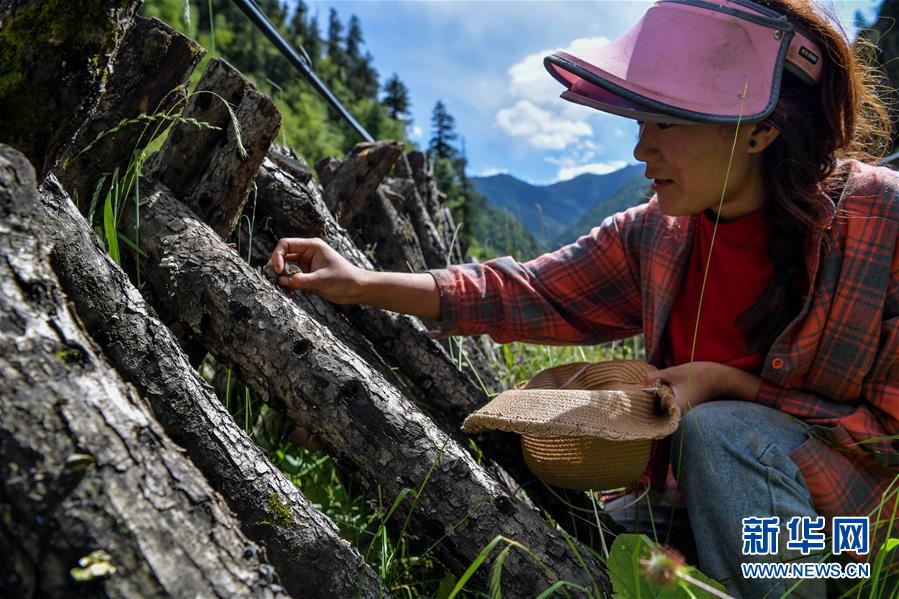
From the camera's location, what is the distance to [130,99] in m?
1.67

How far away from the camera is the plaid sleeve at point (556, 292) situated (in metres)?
2.22

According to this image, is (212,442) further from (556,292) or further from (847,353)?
(847,353)

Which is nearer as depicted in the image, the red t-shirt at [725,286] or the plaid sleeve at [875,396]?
the plaid sleeve at [875,396]

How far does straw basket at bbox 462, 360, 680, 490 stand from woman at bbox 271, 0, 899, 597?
0.57 ft

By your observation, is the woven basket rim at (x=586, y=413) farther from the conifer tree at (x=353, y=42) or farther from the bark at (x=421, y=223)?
the conifer tree at (x=353, y=42)

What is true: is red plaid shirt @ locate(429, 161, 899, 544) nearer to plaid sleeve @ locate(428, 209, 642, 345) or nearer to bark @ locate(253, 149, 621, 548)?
plaid sleeve @ locate(428, 209, 642, 345)

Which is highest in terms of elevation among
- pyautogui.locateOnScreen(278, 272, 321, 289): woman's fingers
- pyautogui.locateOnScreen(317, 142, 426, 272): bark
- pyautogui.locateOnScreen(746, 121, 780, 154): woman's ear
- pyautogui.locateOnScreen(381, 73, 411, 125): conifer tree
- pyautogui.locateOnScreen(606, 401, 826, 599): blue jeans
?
pyautogui.locateOnScreen(381, 73, 411, 125): conifer tree

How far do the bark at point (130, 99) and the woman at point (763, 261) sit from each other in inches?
18.9

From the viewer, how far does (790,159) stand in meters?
→ 1.84

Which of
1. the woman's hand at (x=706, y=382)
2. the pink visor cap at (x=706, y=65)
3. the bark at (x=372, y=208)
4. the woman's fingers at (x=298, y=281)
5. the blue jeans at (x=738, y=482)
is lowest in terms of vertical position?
the blue jeans at (x=738, y=482)

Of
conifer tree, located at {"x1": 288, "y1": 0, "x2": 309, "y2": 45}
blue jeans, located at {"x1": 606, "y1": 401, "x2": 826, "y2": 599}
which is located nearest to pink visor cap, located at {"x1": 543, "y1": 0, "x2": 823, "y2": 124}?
blue jeans, located at {"x1": 606, "y1": 401, "x2": 826, "y2": 599}

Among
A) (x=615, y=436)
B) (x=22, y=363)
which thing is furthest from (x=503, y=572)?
(x=22, y=363)

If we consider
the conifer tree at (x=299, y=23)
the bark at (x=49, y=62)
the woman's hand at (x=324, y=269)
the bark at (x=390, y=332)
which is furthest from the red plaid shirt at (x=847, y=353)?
the conifer tree at (x=299, y=23)

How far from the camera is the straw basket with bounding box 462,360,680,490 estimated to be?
1488 mm
